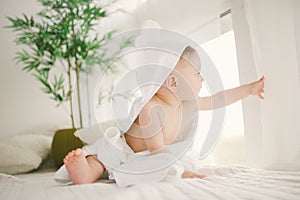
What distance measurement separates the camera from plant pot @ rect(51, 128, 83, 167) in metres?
2.17

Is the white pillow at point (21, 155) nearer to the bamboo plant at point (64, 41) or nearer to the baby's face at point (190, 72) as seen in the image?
the bamboo plant at point (64, 41)

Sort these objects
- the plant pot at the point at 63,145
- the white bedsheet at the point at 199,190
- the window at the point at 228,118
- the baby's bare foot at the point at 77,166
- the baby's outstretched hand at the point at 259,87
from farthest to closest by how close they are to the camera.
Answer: the plant pot at the point at 63,145 < the window at the point at 228,118 < the baby's outstretched hand at the point at 259,87 < the baby's bare foot at the point at 77,166 < the white bedsheet at the point at 199,190

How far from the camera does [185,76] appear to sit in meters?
1.28

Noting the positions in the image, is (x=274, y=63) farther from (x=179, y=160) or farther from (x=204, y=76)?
(x=179, y=160)

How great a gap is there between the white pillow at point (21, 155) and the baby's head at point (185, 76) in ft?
3.67

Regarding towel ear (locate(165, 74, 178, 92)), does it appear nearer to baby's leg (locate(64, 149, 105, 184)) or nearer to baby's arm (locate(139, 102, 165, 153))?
baby's arm (locate(139, 102, 165, 153))

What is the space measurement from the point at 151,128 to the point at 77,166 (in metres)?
0.26

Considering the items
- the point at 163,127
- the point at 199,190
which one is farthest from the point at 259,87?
the point at 199,190

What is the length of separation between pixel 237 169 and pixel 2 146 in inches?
55.4

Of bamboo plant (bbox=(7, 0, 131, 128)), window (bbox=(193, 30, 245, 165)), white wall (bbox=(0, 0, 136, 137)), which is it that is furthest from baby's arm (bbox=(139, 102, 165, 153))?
white wall (bbox=(0, 0, 136, 137))

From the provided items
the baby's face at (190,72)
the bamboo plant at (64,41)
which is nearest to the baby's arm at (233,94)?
the baby's face at (190,72)

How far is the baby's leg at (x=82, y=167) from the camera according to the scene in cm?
118

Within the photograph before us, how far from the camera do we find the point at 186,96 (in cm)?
131

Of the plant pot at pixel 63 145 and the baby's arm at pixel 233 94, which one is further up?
the baby's arm at pixel 233 94
